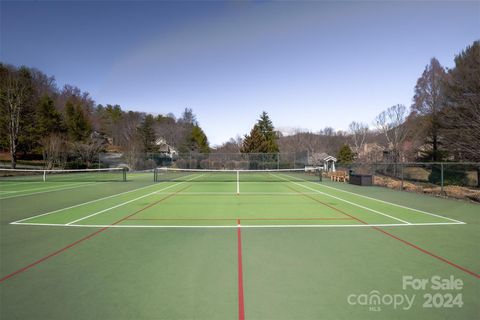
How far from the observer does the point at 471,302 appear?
326 centimetres

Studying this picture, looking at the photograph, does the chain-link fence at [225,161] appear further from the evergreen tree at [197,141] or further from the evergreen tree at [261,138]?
the evergreen tree at [197,141]

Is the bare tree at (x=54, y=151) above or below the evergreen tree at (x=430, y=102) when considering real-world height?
below

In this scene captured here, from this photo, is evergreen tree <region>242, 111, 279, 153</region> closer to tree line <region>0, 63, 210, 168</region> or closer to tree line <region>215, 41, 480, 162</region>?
tree line <region>215, 41, 480, 162</region>

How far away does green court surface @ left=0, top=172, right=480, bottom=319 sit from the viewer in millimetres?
3146

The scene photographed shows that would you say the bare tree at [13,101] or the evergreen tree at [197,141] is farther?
the evergreen tree at [197,141]

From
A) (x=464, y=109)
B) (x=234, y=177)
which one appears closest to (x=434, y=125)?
(x=464, y=109)

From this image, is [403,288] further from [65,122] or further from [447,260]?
[65,122]

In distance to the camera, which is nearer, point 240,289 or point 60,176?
point 240,289

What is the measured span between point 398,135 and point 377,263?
146ft

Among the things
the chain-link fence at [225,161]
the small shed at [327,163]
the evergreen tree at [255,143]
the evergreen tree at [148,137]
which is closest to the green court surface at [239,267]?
the small shed at [327,163]

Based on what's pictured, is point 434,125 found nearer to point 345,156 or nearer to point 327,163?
point 327,163

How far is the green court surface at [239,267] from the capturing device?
10.3 feet

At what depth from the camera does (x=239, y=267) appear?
4.29 m

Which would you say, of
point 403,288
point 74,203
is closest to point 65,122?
point 74,203
